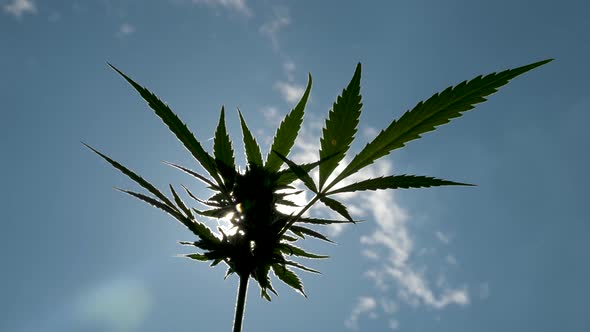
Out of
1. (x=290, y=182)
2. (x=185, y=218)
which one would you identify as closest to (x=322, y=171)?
(x=290, y=182)

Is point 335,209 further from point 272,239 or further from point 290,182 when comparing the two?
point 272,239

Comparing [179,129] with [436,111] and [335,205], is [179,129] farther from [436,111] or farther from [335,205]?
[436,111]

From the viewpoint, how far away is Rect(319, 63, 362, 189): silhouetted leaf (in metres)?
1.96

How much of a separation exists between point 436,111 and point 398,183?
30 cm

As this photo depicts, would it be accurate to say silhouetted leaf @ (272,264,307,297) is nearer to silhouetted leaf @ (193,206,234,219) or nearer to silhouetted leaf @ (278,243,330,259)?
silhouetted leaf @ (278,243,330,259)

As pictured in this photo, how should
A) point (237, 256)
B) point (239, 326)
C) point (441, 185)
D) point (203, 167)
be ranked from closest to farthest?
point (239, 326) < point (237, 256) < point (441, 185) < point (203, 167)

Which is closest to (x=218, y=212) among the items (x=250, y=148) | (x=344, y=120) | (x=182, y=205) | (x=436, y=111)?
(x=182, y=205)

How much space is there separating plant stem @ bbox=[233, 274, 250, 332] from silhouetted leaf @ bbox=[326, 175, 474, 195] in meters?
0.58

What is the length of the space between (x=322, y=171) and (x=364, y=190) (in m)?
0.18

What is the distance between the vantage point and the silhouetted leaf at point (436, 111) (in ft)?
5.97

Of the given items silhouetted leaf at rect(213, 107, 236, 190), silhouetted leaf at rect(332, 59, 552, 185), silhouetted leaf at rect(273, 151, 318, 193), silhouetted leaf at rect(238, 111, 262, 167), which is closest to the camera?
silhouetted leaf at rect(332, 59, 552, 185)

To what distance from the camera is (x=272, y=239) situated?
1858mm

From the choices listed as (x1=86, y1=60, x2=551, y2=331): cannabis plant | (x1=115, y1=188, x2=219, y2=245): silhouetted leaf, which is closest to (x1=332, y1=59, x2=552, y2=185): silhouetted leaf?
(x1=86, y1=60, x2=551, y2=331): cannabis plant

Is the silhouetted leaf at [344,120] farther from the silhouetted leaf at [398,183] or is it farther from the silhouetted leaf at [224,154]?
the silhouetted leaf at [224,154]
